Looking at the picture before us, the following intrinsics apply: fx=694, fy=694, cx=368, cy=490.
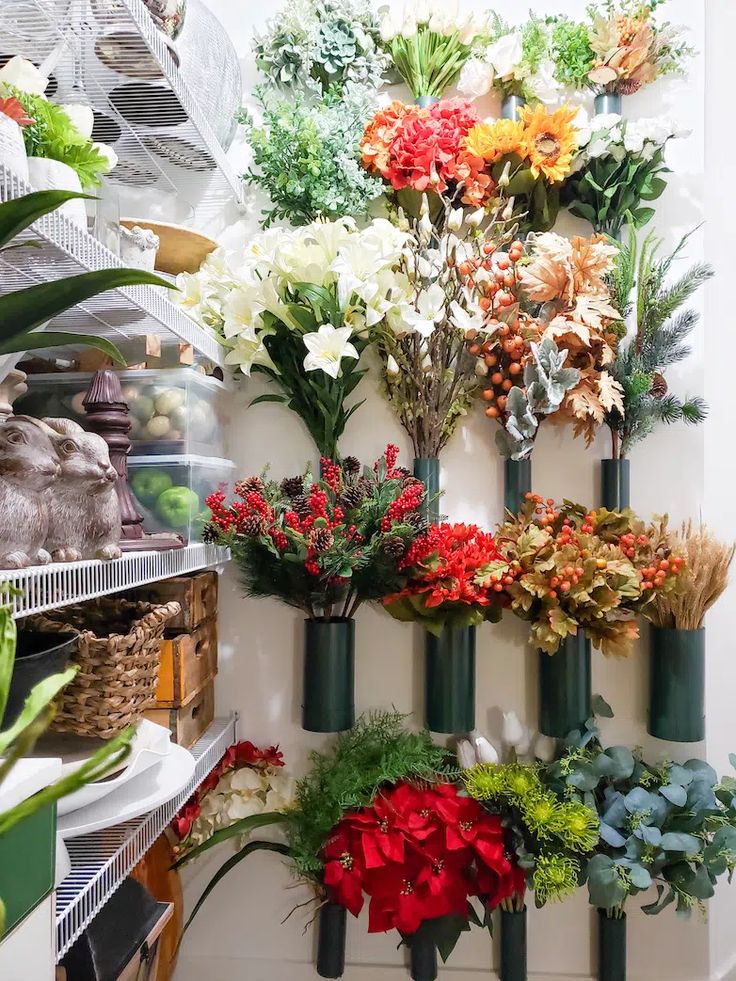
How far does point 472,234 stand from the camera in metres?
1.39

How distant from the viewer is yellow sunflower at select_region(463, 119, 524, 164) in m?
1.31

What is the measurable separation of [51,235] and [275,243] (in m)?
0.54

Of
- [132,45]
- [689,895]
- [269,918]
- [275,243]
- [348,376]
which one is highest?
[132,45]

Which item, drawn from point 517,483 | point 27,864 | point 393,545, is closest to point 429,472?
point 517,483

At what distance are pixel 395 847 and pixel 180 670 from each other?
482mm

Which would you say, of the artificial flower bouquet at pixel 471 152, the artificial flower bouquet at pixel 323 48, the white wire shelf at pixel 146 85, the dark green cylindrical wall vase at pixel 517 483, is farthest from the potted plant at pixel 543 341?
the white wire shelf at pixel 146 85

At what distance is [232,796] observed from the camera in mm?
1360

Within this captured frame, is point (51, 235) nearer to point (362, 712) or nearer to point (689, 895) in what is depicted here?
point (362, 712)

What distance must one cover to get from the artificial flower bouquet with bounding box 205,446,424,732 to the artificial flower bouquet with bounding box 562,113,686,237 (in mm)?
684

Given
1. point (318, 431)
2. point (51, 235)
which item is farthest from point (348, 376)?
point (51, 235)

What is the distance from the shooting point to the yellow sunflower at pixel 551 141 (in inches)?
51.7

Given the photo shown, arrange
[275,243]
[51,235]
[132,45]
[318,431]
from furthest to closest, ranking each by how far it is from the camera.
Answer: [318,431], [275,243], [132,45], [51,235]

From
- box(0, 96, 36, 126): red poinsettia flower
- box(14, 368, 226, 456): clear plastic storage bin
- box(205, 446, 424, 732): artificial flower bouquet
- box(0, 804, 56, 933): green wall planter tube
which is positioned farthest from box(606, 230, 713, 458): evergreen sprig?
box(0, 804, 56, 933): green wall planter tube

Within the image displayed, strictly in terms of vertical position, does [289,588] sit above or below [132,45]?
below
